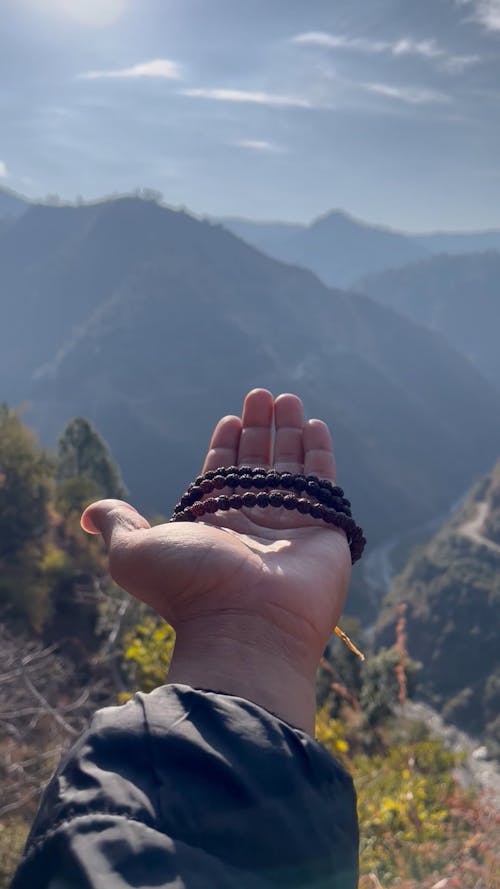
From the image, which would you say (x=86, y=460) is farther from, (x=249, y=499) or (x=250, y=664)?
(x=250, y=664)

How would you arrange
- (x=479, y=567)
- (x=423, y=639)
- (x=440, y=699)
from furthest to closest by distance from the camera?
(x=479, y=567), (x=423, y=639), (x=440, y=699)

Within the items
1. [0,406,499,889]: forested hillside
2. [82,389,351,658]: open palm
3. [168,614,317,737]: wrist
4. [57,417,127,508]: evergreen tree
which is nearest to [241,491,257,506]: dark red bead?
[82,389,351,658]: open palm

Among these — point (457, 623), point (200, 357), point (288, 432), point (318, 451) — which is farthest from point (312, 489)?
point (200, 357)

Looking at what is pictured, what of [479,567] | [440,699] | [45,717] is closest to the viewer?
[45,717]

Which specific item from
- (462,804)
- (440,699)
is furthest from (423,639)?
(462,804)

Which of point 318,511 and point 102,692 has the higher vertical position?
point 318,511

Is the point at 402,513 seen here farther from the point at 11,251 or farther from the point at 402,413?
the point at 11,251

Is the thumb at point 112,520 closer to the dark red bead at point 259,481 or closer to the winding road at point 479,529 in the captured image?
the dark red bead at point 259,481
